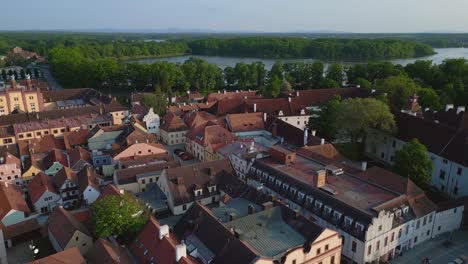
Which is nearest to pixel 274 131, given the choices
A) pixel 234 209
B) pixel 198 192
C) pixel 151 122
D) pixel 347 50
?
pixel 198 192

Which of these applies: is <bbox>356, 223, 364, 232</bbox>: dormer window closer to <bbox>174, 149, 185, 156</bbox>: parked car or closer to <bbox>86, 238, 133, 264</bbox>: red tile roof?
<bbox>86, 238, 133, 264</bbox>: red tile roof

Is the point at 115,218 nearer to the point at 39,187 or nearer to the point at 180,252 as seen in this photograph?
the point at 180,252

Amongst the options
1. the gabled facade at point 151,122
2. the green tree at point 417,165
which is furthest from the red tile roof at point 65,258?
the gabled facade at point 151,122

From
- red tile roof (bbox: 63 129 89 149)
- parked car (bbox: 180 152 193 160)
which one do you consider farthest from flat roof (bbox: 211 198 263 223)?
red tile roof (bbox: 63 129 89 149)

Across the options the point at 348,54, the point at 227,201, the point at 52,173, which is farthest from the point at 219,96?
the point at 348,54

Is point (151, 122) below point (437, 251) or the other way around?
the other way around

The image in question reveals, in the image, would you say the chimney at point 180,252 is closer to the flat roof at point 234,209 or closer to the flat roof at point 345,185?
the flat roof at point 234,209
